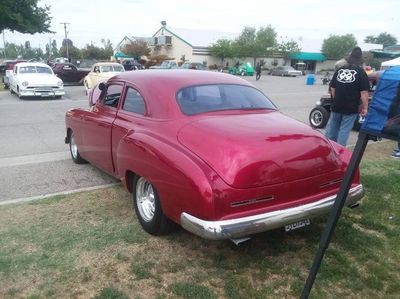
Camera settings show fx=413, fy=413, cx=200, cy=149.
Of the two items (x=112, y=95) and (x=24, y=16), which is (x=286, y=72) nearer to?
(x=24, y=16)

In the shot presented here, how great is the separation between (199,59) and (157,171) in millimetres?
59511

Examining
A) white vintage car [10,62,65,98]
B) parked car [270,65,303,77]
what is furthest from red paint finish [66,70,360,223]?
parked car [270,65,303,77]

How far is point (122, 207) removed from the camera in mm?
4930

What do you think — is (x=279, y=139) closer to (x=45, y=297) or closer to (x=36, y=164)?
(x=45, y=297)

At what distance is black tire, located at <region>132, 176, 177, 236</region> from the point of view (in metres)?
3.98

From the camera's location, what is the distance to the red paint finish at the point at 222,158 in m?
3.32

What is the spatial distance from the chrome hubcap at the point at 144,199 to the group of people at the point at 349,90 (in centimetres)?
375

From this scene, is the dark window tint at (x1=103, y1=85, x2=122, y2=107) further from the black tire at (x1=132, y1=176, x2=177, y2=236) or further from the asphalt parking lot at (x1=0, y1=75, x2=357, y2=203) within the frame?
the black tire at (x1=132, y1=176, x2=177, y2=236)

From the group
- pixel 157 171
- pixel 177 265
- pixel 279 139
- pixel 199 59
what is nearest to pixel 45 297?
pixel 177 265

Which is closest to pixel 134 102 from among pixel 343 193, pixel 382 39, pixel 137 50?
pixel 343 193

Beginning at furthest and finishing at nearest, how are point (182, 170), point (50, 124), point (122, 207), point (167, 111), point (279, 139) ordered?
point (50, 124), point (122, 207), point (167, 111), point (279, 139), point (182, 170)

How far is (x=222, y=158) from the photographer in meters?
3.44

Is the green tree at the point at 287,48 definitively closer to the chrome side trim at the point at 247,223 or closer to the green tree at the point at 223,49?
the green tree at the point at 223,49

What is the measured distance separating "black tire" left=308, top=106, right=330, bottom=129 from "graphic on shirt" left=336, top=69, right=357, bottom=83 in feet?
14.4
